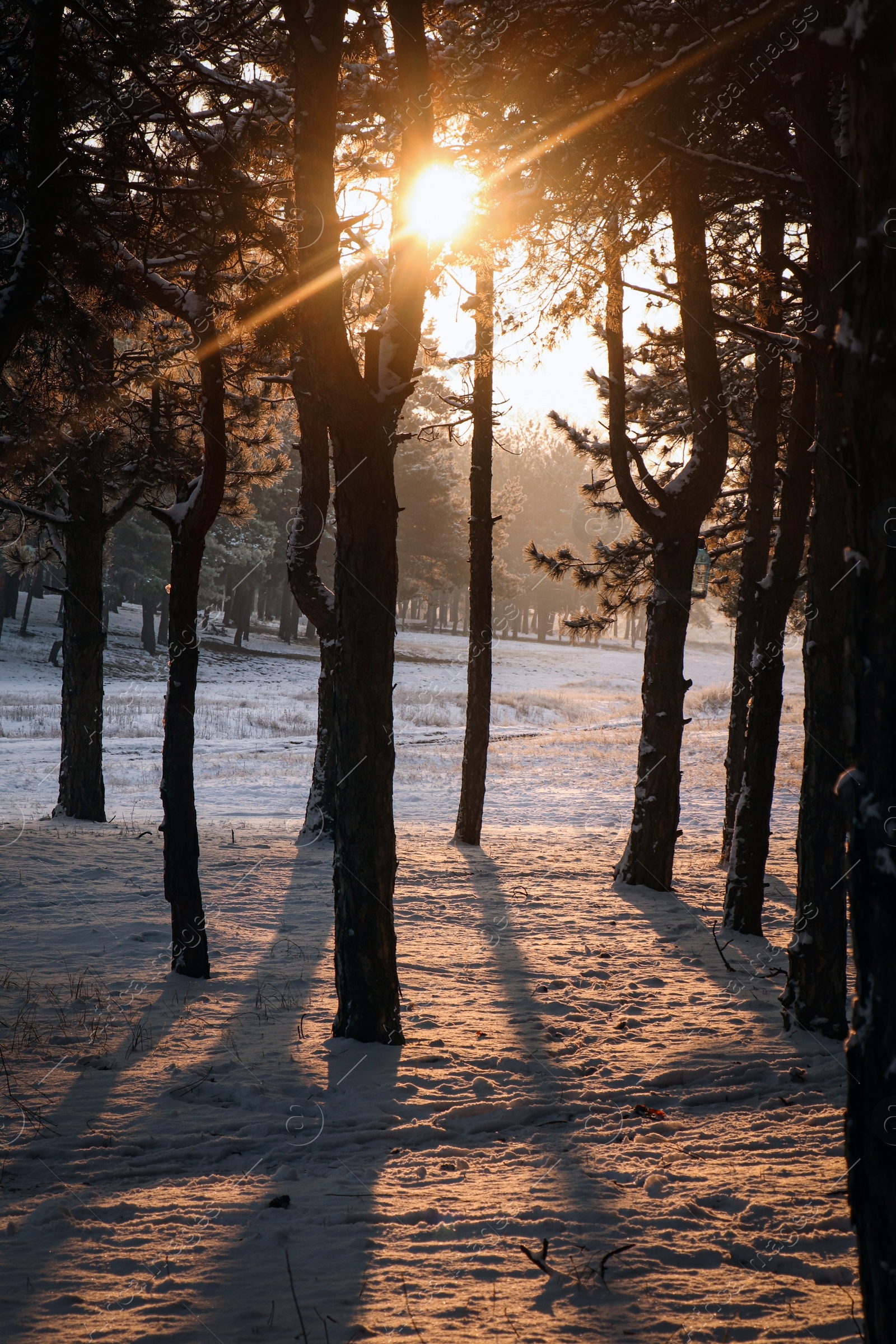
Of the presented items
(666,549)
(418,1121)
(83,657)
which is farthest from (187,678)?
(83,657)

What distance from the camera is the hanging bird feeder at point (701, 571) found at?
10156 mm

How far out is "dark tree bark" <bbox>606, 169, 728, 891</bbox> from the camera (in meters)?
9.01

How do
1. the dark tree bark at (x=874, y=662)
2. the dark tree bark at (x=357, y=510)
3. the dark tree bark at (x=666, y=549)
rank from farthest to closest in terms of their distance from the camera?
1. the dark tree bark at (x=666, y=549)
2. the dark tree bark at (x=357, y=510)
3. the dark tree bark at (x=874, y=662)

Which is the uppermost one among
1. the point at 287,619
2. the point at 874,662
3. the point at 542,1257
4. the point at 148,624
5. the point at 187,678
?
the point at 287,619

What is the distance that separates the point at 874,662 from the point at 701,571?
31.2 ft

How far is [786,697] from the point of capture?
42.7 meters

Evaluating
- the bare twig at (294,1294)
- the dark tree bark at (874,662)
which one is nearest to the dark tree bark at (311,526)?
the bare twig at (294,1294)

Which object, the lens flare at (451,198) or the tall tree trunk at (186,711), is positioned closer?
the tall tree trunk at (186,711)

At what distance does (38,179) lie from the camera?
5660 millimetres

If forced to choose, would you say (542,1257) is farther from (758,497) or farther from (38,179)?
(758,497)

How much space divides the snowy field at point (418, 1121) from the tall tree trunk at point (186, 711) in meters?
0.37

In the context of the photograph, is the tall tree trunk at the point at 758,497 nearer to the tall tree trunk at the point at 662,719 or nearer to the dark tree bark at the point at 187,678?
the tall tree trunk at the point at 662,719

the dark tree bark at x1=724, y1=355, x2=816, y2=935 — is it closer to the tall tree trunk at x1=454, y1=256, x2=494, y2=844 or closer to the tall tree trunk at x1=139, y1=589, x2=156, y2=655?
the tall tree trunk at x1=454, y1=256, x2=494, y2=844

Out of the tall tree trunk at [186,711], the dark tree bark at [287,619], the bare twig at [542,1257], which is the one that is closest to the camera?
the bare twig at [542,1257]
